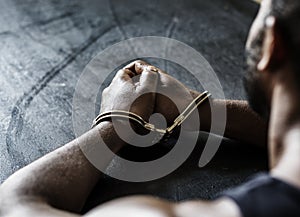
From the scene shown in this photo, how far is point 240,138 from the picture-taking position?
1.27 metres

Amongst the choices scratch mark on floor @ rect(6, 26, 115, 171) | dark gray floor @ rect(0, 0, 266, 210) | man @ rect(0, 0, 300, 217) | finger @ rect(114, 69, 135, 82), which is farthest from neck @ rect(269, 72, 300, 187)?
scratch mark on floor @ rect(6, 26, 115, 171)

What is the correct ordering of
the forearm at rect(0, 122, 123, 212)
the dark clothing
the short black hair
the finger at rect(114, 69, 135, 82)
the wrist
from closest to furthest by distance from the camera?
the dark clothing, the short black hair, the forearm at rect(0, 122, 123, 212), the wrist, the finger at rect(114, 69, 135, 82)

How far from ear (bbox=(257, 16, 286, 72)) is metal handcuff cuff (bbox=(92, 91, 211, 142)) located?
399mm

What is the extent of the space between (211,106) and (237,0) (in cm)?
91

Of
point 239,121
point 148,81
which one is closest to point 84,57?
point 148,81

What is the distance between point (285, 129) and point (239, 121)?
0.45 m

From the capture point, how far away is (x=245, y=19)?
6.37 feet

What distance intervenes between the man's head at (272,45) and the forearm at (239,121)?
0.32 meters

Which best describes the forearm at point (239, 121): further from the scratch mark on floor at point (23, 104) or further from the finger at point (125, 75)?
the scratch mark on floor at point (23, 104)

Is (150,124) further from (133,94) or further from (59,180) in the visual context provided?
(59,180)

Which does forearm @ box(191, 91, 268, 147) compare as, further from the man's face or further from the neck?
the neck

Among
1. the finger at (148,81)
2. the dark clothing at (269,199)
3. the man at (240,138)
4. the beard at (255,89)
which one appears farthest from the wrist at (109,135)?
the dark clothing at (269,199)

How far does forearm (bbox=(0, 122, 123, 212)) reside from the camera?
3.21 ft

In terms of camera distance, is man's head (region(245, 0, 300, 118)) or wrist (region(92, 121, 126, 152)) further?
wrist (region(92, 121, 126, 152))
